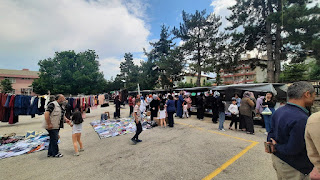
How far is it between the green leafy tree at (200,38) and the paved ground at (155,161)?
44.5 ft

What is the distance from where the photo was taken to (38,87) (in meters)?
28.0

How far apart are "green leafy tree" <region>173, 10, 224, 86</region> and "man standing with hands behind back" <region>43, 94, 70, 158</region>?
15.7m

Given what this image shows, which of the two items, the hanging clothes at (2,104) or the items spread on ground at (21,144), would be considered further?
the hanging clothes at (2,104)

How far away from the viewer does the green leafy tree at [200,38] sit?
17.0 meters

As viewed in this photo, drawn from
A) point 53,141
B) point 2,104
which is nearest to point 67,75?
point 2,104

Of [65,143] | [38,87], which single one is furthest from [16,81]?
[65,143]

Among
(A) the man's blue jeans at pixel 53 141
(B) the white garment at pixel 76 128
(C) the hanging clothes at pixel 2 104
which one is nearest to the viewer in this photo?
(A) the man's blue jeans at pixel 53 141

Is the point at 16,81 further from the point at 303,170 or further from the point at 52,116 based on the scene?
the point at 303,170

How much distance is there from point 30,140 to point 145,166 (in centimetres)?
533

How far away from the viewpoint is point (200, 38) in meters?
17.7

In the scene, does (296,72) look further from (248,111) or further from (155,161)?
(155,161)

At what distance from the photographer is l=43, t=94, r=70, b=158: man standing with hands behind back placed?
3.75 m

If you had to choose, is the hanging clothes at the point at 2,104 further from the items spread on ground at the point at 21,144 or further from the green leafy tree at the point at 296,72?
the green leafy tree at the point at 296,72

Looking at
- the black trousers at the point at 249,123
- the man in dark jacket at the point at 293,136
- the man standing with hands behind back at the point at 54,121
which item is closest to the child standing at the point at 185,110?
the black trousers at the point at 249,123
